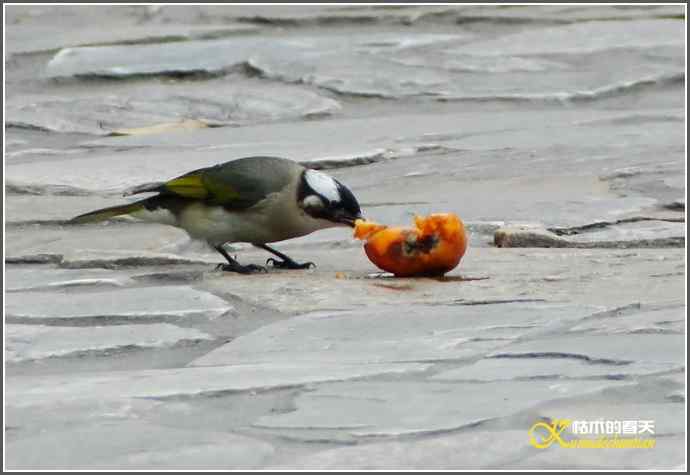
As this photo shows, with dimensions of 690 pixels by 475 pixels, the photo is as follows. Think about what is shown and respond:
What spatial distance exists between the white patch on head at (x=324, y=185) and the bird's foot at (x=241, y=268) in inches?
15.3

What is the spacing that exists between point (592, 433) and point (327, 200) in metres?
2.76

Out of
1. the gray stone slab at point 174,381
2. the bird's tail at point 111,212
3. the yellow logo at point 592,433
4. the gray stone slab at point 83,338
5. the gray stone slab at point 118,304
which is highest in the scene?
the yellow logo at point 592,433

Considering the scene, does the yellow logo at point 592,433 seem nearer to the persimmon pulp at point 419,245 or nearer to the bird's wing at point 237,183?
the persimmon pulp at point 419,245

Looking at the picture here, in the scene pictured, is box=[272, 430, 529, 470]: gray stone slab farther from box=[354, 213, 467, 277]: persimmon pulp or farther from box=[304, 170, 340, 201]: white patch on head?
box=[304, 170, 340, 201]: white patch on head

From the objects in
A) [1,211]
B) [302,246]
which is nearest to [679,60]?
[302,246]

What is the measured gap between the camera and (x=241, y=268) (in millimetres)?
6527

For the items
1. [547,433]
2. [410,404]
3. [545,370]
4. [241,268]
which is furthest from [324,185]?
[547,433]

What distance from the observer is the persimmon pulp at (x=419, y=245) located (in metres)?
6.09

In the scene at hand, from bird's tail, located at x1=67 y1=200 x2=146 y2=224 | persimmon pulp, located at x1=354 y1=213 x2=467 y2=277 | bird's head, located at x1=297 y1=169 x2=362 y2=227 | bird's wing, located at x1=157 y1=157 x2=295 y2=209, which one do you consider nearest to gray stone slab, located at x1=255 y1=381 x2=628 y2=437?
persimmon pulp, located at x1=354 y1=213 x2=467 y2=277

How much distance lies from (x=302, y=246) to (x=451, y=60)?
3.68 meters

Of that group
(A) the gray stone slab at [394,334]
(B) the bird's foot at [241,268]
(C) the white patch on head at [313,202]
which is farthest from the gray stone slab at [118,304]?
(C) the white patch on head at [313,202]

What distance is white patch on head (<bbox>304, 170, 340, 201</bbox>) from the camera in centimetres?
649

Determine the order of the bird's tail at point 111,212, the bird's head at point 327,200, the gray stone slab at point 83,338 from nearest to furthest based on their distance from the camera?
the gray stone slab at point 83,338 → the bird's head at point 327,200 → the bird's tail at point 111,212

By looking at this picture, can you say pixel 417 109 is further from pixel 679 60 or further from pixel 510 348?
pixel 510 348
